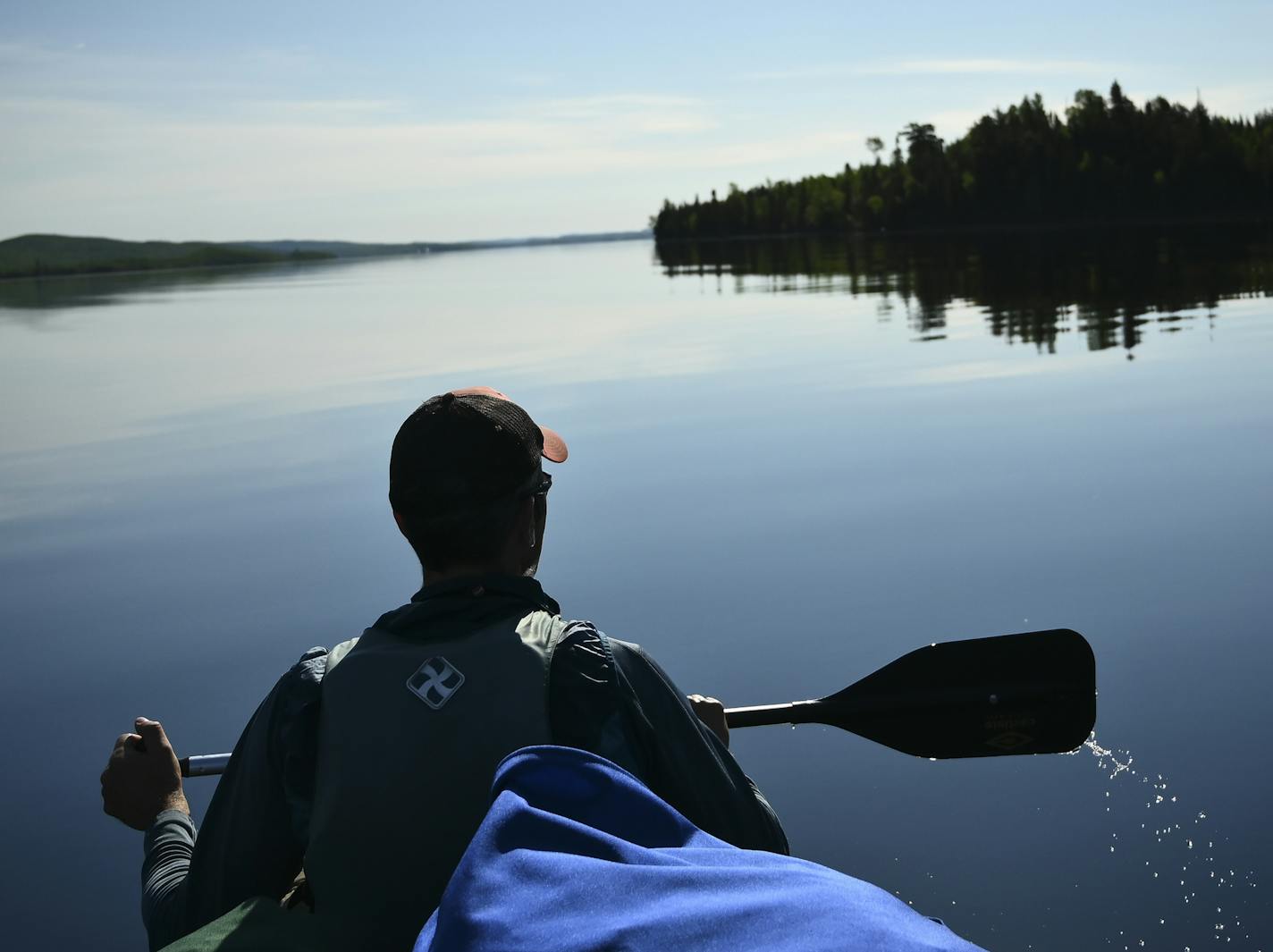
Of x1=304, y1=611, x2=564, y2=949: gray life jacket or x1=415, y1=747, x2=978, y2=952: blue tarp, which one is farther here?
x1=304, y1=611, x2=564, y2=949: gray life jacket

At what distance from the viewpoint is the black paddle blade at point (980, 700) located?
3924 millimetres

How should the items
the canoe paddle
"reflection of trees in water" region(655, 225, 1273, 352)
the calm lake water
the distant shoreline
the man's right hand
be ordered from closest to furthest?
the man's right hand < the canoe paddle < the calm lake water < "reflection of trees in water" region(655, 225, 1273, 352) < the distant shoreline

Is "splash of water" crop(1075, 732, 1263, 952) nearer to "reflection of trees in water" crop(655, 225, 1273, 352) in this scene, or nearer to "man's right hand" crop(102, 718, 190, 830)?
"man's right hand" crop(102, 718, 190, 830)

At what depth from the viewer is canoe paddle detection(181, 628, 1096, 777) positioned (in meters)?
3.92

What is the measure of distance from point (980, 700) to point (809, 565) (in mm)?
3878

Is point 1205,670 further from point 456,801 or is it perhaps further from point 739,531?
point 456,801

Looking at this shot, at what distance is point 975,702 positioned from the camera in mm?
4008

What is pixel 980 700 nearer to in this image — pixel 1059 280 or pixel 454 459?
pixel 454 459

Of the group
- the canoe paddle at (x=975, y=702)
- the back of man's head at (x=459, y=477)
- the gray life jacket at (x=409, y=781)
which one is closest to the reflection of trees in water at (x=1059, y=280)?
the canoe paddle at (x=975, y=702)

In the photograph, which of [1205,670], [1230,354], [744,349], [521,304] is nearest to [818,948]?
[1205,670]

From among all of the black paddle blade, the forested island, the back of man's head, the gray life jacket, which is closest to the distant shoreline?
the forested island

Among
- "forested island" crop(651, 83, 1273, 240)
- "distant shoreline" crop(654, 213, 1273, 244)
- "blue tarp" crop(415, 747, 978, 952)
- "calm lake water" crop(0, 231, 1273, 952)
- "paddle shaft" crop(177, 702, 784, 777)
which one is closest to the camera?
"blue tarp" crop(415, 747, 978, 952)

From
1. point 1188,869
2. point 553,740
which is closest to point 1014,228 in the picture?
point 1188,869

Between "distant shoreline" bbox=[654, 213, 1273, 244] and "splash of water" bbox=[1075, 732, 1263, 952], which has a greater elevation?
"distant shoreline" bbox=[654, 213, 1273, 244]
